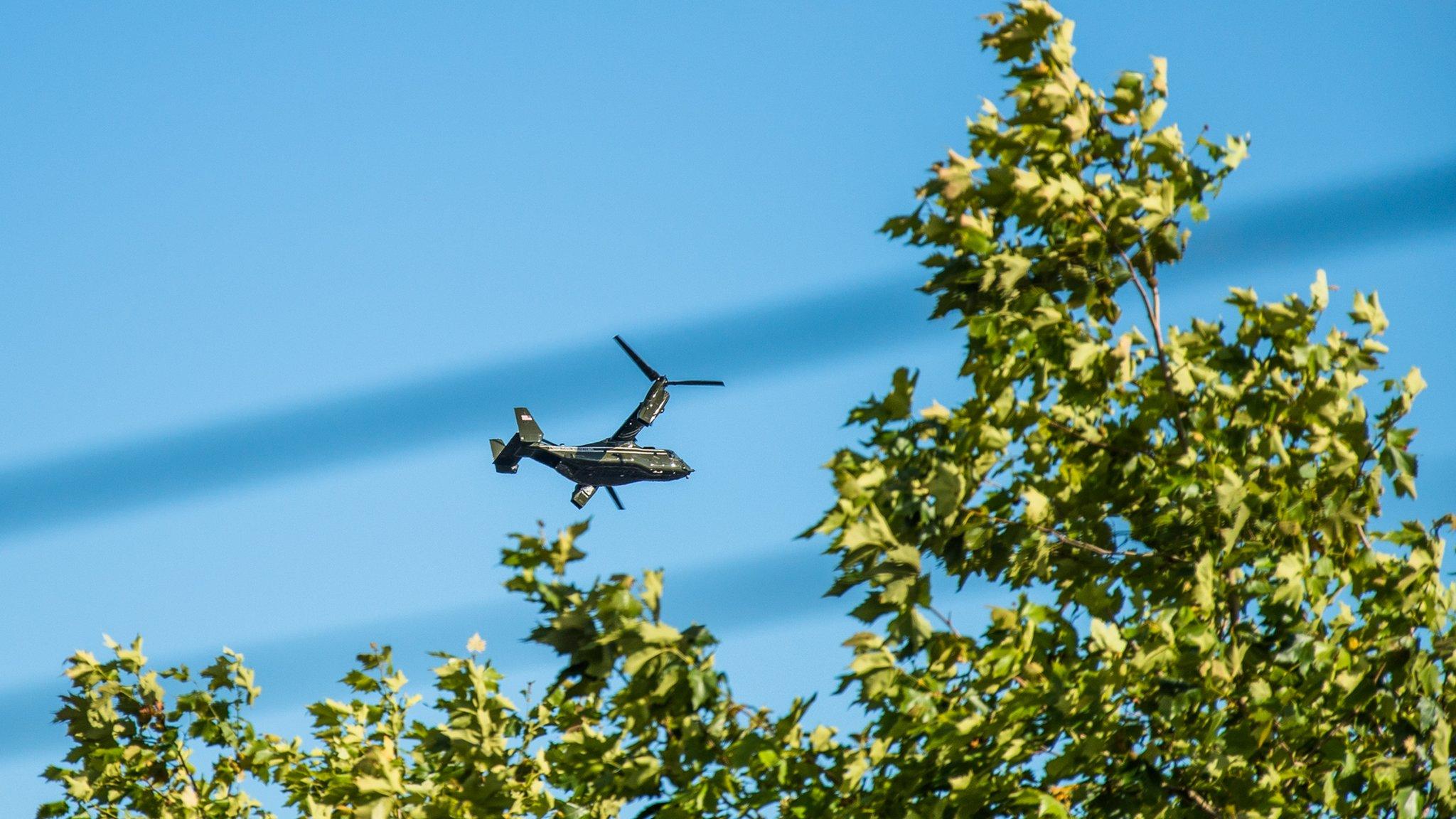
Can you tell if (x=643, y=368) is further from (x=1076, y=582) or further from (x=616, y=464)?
(x=1076, y=582)

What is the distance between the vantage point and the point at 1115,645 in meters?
7.20

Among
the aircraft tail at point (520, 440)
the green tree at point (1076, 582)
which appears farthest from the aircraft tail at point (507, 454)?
the green tree at point (1076, 582)

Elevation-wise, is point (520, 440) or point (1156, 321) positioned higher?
point (520, 440)

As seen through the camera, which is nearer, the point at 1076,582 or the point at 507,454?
the point at 1076,582

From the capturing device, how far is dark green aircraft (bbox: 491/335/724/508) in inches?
1029

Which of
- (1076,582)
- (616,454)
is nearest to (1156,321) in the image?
(1076,582)

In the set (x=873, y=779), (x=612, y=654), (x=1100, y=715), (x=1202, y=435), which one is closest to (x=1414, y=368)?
(x=1202, y=435)

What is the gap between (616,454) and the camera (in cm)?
2603

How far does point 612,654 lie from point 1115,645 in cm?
230

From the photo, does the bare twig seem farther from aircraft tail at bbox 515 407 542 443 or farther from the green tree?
aircraft tail at bbox 515 407 542 443

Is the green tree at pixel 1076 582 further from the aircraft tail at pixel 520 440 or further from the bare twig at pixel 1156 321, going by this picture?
the aircraft tail at pixel 520 440

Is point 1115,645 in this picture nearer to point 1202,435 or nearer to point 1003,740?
point 1003,740

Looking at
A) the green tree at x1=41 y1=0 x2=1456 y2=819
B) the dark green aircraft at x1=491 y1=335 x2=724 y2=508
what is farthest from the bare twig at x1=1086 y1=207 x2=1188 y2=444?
the dark green aircraft at x1=491 y1=335 x2=724 y2=508

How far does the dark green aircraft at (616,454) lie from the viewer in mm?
26125
